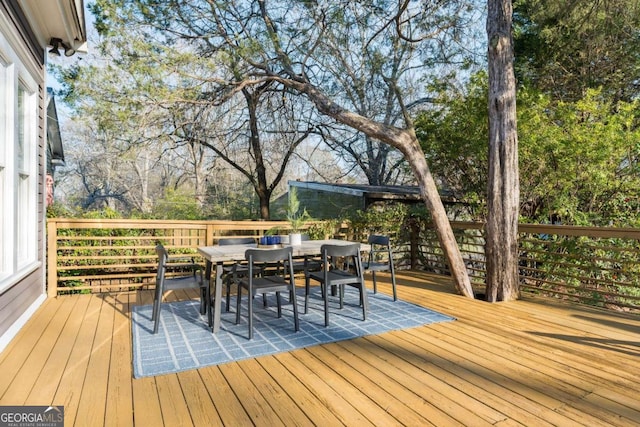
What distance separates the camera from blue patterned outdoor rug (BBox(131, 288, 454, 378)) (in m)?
2.79

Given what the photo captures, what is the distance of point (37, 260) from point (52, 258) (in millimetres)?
471

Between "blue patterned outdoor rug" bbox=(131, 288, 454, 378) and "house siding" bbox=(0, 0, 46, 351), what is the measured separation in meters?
0.97

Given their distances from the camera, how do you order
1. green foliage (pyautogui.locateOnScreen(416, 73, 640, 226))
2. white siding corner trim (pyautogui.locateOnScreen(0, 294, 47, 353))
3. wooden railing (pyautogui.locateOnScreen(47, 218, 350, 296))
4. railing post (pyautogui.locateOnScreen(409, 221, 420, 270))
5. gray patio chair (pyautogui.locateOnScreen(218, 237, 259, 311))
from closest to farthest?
white siding corner trim (pyautogui.locateOnScreen(0, 294, 47, 353)), gray patio chair (pyautogui.locateOnScreen(218, 237, 259, 311)), wooden railing (pyautogui.locateOnScreen(47, 218, 350, 296)), green foliage (pyautogui.locateOnScreen(416, 73, 640, 226)), railing post (pyautogui.locateOnScreen(409, 221, 420, 270))

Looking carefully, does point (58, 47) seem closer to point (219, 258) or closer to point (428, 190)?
point (219, 258)

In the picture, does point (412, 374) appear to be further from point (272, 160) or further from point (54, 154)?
point (272, 160)

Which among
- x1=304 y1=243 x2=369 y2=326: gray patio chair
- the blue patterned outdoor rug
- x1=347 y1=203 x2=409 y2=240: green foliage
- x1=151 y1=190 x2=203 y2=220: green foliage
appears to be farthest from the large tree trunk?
x1=151 y1=190 x2=203 y2=220: green foliage

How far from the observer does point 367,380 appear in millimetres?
2445

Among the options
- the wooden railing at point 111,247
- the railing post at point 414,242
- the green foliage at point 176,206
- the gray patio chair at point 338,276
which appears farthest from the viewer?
the green foliage at point 176,206

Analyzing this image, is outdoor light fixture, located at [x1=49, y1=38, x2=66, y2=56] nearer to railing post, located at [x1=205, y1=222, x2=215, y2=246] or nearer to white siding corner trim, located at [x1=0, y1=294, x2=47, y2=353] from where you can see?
railing post, located at [x1=205, y1=222, x2=215, y2=246]

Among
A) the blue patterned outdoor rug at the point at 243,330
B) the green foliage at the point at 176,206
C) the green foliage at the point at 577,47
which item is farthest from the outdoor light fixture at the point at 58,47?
the green foliage at the point at 577,47

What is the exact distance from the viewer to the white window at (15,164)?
3137mm

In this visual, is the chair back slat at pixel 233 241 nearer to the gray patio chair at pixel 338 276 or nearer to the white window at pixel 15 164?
the gray patio chair at pixel 338 276

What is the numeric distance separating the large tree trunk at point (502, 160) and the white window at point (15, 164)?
16.3ft

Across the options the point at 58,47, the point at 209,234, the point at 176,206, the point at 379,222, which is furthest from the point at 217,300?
the point at 176,206
